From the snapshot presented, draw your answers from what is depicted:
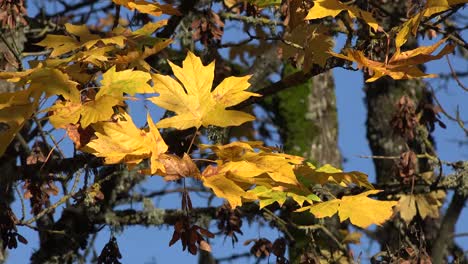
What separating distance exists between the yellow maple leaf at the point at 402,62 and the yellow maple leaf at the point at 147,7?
2.37ft

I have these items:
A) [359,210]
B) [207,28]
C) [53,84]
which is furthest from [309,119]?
[53,84]

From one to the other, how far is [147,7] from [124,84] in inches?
22.3

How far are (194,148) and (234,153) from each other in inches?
67.2

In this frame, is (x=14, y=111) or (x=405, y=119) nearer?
(x=14, y=111)

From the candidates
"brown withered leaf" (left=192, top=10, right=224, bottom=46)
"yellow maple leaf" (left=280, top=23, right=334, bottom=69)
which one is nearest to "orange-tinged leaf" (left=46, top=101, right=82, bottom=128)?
"yellow maple leaf" (left=280, top=23, right=334, bottom=69)

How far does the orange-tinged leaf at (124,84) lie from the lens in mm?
2500

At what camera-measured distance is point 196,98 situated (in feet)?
8.34

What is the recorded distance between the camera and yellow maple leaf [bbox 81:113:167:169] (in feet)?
7.70

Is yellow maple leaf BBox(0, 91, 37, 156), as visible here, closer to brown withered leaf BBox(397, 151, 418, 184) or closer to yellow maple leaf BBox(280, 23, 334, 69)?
yellow maple leaf BBox(280, 23, 334, 69)

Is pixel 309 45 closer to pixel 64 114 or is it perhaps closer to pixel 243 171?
pixel 243 171

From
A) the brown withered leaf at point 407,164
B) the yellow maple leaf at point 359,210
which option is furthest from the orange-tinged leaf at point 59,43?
the brown withered leaf at point 407,164

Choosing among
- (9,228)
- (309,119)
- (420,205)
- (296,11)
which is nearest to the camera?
(296,11)

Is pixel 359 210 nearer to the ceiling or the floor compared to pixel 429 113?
nearer to the floor

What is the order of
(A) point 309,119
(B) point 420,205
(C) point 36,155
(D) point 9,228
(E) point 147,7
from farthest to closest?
(A) point 309,119, (B) point 420,205, (C) point 36,155, (D) point 9,228, (E) point 147,7
